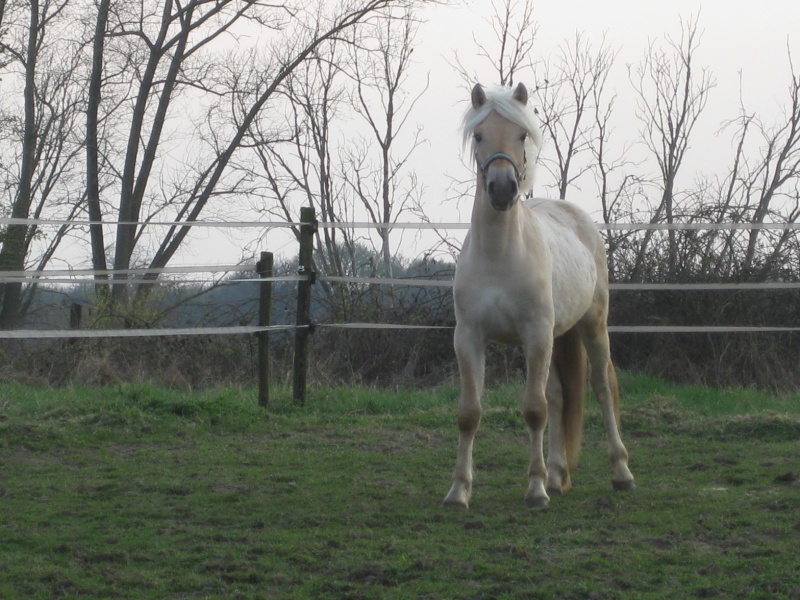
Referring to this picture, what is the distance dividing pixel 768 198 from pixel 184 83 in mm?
11215

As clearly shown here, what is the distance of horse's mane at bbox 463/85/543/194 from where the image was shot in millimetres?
4262

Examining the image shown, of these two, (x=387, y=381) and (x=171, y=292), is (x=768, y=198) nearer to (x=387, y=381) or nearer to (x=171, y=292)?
(x=387, y=381)

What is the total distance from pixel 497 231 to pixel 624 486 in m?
1.44

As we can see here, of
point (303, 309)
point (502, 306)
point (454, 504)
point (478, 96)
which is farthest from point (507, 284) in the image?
point (303, 309)

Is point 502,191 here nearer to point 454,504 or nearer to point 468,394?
point 468,394

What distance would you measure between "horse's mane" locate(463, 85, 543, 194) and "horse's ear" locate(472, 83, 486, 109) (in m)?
0.02

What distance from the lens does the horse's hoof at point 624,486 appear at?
4.64 m

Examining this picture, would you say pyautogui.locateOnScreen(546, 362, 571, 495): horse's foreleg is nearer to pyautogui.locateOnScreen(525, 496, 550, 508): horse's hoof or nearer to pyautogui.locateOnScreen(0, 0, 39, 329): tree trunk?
pyautogui.locateOnScreen(525, 496, 550, 508): horse's hoof

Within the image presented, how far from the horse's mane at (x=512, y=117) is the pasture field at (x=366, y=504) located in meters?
1.59

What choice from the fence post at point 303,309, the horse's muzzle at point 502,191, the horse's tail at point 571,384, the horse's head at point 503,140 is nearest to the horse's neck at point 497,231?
the horse's head at point 503,140

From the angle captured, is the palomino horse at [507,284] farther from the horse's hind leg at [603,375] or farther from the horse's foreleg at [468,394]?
the horse's hind leg at [603,375]

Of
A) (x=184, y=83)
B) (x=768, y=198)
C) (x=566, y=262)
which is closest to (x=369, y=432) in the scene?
(x=566, y=262)

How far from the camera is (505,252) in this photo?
4.26 metres

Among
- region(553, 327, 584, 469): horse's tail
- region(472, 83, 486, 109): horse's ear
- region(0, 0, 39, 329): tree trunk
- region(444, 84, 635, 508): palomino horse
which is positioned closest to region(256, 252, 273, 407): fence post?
region(553, 327, 584, 469): horse's tail
